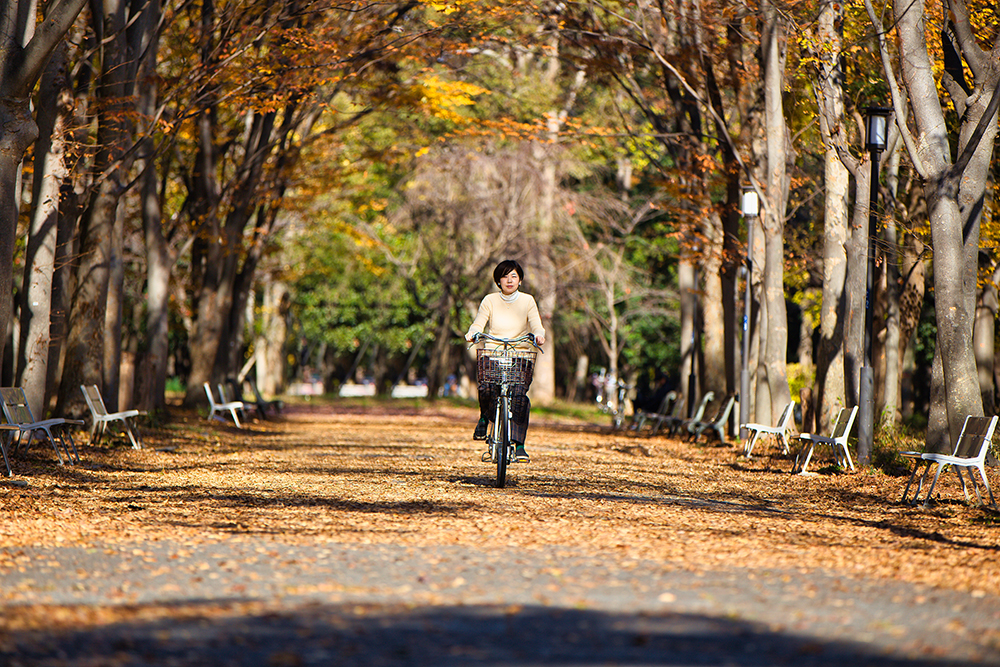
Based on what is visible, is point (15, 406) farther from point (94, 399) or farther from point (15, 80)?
point (15, 80)

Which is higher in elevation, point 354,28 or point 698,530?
point 354,28

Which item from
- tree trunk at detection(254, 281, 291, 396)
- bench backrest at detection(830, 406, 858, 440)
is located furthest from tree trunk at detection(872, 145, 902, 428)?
tree trunk at detection(254, 281, 291, 396)

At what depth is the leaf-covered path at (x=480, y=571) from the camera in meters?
4.75

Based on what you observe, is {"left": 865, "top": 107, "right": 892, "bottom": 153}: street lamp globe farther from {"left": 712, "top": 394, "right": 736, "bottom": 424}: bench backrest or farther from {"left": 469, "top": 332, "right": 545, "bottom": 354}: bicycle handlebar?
{"left": 712, "top": 394, "right": 736, "bottom": 424}: bench backrest

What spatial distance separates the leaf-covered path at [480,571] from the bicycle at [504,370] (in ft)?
1.77

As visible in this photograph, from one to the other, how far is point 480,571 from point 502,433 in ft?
14.1

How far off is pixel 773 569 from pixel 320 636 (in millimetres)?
2820

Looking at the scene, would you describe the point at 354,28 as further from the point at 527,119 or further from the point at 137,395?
the point at 527,119

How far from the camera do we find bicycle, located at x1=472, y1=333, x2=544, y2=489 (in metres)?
10.6

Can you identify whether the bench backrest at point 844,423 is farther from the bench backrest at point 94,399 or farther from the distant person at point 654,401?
the distant person at point 654,401

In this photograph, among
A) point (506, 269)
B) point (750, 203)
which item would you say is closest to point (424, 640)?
point (506, 269)

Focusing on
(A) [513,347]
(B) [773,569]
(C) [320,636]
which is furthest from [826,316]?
(C) [320,636]

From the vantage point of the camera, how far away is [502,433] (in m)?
10.7

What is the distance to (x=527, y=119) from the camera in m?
35.7
